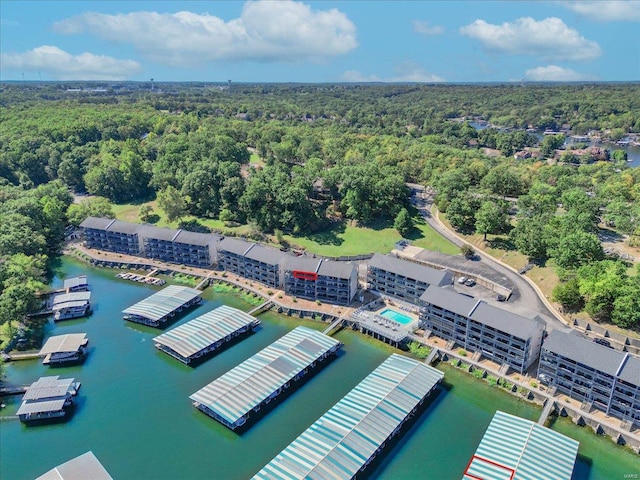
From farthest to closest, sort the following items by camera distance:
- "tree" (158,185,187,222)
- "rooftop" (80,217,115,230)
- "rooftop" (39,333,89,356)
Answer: "tree" (158,185,187,222) → "rooftop" (80,217,115,230) → "rooftop" (39,333,89,356)

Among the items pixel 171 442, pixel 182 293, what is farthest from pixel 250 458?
pixel 182 293

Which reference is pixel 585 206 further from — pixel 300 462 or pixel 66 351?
pixel 66 351

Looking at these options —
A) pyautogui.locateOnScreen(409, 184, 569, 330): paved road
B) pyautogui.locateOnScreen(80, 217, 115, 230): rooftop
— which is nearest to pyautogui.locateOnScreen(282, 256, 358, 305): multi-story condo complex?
pyautogui.locateOnScreen(409, 184, 569, 330): paved road

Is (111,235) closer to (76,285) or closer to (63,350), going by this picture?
(76,285)

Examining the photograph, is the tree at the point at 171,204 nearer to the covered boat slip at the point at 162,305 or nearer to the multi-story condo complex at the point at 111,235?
the multi-story condo complex at the point at 111,235

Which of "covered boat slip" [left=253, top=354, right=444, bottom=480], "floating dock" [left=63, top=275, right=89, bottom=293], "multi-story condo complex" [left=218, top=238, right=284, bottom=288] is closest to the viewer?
"covered boat slip" [left=253, top=354, right=444, bottom=480]

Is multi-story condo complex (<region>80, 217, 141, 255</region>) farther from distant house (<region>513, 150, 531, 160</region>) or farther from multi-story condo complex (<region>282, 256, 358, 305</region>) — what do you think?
distant house (<region>513, 150, 531, 160</region>)
